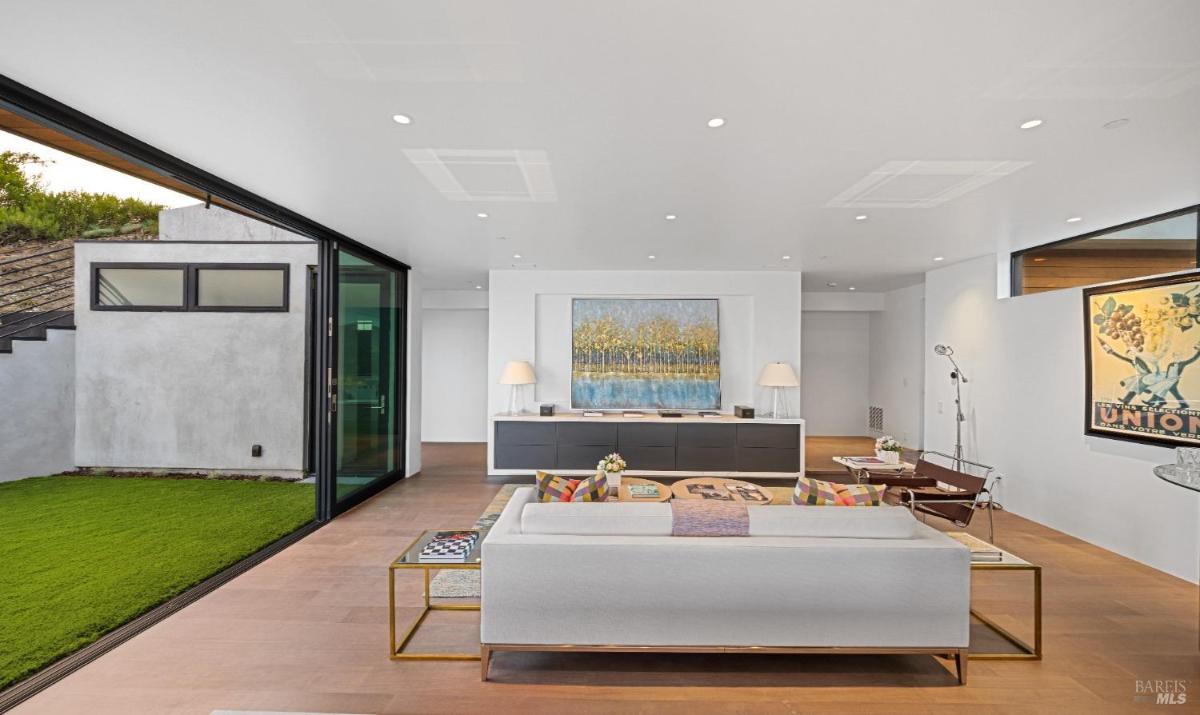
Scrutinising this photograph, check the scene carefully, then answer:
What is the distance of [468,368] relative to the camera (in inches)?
344

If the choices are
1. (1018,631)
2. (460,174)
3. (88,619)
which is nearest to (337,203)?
(460,174)

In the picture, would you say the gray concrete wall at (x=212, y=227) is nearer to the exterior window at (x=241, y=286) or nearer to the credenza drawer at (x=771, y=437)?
the exterior window at (x=241, y=286)

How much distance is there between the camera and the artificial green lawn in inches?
110

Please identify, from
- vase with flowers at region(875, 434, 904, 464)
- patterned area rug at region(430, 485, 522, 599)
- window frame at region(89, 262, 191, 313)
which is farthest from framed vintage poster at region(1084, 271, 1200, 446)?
window frame at region(89, 262, 191, 313)

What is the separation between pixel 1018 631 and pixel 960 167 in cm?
266

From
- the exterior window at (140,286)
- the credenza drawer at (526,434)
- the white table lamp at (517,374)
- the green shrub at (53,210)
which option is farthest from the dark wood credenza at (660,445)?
the green shrub at (53,210)

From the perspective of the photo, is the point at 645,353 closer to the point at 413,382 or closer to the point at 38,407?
the point at 413,382

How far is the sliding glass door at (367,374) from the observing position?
4938mm

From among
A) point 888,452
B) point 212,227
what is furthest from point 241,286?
point 888,452

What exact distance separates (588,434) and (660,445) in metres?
0.90

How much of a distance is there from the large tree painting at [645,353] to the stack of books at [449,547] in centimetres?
385

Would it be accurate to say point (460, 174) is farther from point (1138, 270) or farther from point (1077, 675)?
point (1138, 270)

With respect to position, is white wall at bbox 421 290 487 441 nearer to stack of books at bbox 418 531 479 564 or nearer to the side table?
stack of books at bbox 418 531 479 564

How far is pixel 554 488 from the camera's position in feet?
10.3
